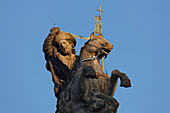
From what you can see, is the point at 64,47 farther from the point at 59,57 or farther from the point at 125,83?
the point at 125,83

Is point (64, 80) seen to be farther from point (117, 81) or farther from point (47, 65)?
point (117, 81)

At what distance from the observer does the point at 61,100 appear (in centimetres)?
1888

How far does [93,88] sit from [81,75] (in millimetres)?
620

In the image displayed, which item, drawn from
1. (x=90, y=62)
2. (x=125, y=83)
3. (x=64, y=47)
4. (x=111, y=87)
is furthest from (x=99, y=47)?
(x=125, y=83)

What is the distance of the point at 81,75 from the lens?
A: 1798 cm

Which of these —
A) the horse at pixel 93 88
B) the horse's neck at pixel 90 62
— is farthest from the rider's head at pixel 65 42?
the horse at pixel 93 88

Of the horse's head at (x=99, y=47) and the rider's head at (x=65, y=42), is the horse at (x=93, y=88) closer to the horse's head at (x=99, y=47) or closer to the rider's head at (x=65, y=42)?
the horse's head at (x=99, y=47)

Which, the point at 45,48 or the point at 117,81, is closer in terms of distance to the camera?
the point at 117,81

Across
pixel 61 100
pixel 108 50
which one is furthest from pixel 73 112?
pixel 108 50

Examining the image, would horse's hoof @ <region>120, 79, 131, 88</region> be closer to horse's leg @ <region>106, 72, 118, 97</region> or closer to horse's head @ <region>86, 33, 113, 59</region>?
horse's leg @ <region>106, 72, 118, 97</region>

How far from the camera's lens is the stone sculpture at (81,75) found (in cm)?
1750

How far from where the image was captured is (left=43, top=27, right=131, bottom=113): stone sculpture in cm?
1750

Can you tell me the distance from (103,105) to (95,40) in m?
3.02

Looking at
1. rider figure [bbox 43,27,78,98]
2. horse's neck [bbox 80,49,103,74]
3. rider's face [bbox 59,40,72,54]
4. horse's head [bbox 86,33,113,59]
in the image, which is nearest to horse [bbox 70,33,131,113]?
horse's neck [bbox 80,49,103,74]
